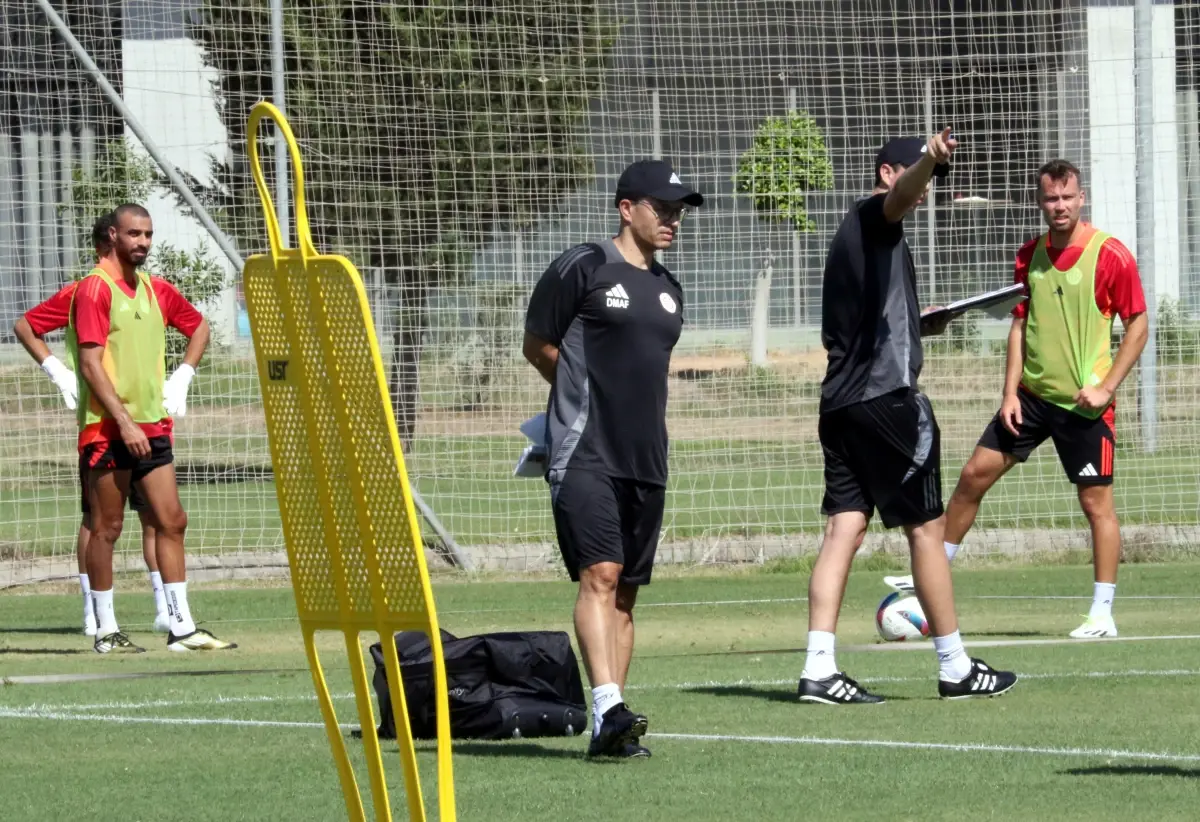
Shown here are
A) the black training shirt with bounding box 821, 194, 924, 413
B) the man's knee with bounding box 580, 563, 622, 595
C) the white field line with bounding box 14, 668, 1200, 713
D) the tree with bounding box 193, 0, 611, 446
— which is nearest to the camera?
the man's knee with bounding box 580, 563, 622, 595

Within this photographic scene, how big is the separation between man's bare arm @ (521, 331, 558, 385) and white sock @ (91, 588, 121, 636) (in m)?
4.73

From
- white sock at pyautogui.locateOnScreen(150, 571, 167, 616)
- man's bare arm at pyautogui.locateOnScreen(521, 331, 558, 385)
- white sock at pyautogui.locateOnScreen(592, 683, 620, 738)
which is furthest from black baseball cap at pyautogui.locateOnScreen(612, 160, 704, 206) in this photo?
white sock at pyautogui.locateOnScreen(150, 571, 167, 616)

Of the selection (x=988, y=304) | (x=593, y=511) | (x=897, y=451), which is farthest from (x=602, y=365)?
(x=988, y=304)

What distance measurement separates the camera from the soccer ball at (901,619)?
34.0 feet

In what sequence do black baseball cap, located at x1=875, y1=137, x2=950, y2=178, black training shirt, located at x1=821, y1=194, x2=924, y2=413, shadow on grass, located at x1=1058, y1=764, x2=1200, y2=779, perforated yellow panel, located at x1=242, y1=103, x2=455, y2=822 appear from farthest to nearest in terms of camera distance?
black training shirt, located at x1=821, y1=194, x2=924, y2=413 < black baseball cap, located at x1=875, y1=137, x2=950, y2=178 < shadow on grass, located at x1=1058, y1=764, x2=1200, y2=779 < perforated yellow panel, located at x1=242, y1=103, x2=455, y2=822

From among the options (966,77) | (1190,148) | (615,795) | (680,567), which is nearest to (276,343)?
(615,795)

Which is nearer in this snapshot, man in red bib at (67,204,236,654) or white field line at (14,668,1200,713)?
white field line at (14,668,1200,713)

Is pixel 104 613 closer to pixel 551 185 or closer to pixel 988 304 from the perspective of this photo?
pixel 988 304

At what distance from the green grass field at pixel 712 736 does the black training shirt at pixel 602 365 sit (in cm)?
105

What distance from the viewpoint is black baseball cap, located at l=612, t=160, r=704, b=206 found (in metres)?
7.27

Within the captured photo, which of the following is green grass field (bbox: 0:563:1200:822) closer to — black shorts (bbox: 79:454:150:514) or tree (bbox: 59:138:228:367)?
black shorts (bbox: 79:454:150:514)

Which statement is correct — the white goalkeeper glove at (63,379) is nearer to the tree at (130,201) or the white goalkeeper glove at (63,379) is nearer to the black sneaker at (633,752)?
the tree at (130,201)

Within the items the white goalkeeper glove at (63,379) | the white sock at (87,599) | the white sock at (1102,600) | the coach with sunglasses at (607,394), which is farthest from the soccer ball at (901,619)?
the white goalkeeper glove at (63,379)

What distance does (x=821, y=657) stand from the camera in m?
8.24
